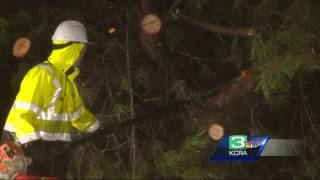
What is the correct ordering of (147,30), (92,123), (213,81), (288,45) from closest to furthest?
(92,123) < (288,45) < (147,30) < (213,81)

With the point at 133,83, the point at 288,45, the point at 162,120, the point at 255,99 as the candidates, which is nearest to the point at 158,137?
the point at 162,120

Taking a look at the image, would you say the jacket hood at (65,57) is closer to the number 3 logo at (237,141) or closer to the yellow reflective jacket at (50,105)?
the yellow reflective jacket at (50,105)

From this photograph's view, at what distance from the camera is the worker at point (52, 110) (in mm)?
2371

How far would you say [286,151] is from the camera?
14.2ft

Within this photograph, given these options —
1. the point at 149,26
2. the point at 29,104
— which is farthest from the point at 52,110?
the point at 149,26

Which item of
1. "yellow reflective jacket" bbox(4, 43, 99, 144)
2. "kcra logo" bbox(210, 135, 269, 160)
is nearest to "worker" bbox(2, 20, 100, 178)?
"yellow reflective jacket" bbox(4, 43, 99, 144)

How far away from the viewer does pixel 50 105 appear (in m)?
2.51

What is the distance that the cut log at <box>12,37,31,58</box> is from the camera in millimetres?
3860

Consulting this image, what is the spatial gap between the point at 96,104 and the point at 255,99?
1191 millimetres

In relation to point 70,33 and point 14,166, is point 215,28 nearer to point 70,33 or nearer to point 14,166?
point 70,33

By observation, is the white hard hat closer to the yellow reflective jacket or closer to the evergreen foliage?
the yellow reflective jacket

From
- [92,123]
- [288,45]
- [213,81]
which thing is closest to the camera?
[92,123]

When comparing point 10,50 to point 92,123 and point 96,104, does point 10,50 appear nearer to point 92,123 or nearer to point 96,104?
point 96,104

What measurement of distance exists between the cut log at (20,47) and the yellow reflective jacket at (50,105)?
49.3 inches
